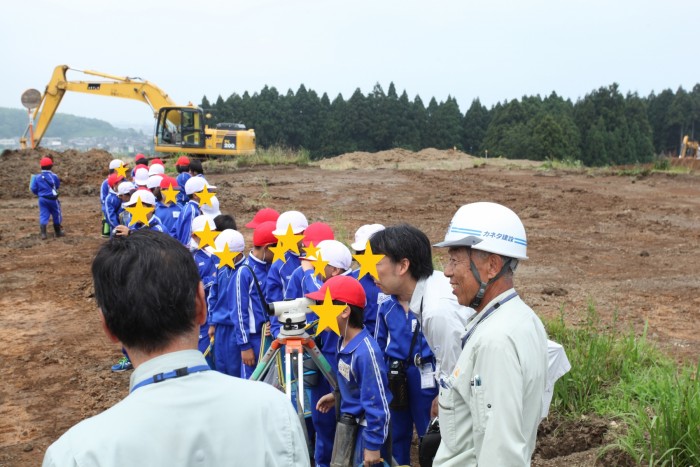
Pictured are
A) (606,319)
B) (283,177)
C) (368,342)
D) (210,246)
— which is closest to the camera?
(368,342)

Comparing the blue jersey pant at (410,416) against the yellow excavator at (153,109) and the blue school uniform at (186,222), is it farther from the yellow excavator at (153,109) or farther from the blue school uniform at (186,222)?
the yellow excavator at (153,109)

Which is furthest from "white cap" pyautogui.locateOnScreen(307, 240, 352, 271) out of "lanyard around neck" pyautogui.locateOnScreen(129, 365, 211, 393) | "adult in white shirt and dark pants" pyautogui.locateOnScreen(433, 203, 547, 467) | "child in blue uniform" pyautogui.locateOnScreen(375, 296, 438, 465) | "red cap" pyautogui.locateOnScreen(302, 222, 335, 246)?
"lanyard around neck" pyautogui.locateOnScreen(129, 365, 211, 393)

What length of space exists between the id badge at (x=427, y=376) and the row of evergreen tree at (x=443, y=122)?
54316 millimetres

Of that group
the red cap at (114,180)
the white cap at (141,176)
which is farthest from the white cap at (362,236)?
the red cap at (114,180)

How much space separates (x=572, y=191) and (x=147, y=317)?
64.5 ft

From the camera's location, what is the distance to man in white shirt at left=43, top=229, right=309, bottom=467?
1528 millimetres

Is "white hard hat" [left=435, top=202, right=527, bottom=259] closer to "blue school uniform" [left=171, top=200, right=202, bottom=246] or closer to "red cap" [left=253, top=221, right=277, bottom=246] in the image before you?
"red cap" [left=253, top=221, right=277, bottom=246]

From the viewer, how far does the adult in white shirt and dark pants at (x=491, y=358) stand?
2.16 m

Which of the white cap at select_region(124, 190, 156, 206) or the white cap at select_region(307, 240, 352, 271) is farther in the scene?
the white cap at select_region(124, 190, 156, 206)

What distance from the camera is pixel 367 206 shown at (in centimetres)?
1858

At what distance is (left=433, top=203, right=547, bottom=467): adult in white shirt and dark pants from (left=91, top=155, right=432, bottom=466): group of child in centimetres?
133

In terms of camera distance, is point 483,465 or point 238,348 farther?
point 238,348

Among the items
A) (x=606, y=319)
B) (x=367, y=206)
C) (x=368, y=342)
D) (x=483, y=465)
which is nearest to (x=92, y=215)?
(x=367, y=206)

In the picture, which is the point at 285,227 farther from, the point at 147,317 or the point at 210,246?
the point at 147,317
